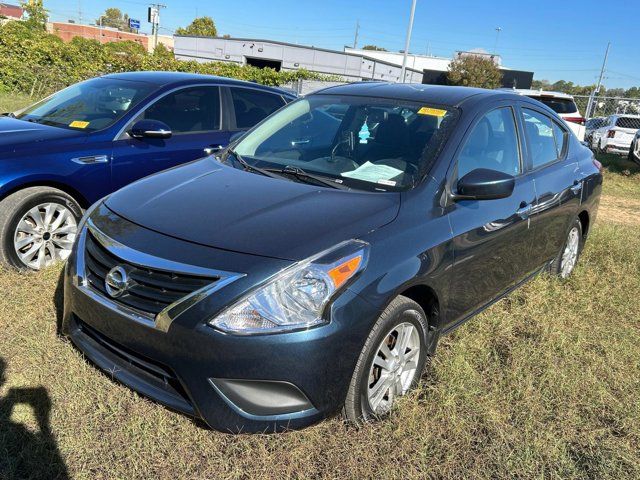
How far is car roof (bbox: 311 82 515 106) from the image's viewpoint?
349 centimetres

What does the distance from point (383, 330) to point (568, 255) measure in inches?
126

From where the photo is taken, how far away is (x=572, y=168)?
4.54 meters

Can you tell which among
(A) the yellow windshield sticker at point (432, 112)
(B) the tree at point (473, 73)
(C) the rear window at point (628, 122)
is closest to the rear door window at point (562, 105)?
(C) the rear window at point (628, 122)

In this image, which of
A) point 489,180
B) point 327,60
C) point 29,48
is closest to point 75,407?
point 489,180

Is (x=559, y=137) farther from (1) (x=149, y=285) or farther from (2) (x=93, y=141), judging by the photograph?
(2) (x=93, y=141)

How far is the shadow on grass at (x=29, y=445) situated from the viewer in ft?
7.40

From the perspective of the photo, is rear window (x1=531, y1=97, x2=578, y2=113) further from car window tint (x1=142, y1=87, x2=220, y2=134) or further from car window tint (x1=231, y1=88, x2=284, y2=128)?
car window tint (x1=142, y1=87, x2=220, y2=134)

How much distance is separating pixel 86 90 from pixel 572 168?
4.55 metres

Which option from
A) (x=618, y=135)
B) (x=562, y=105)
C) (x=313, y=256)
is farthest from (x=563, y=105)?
(x=313, y=256)

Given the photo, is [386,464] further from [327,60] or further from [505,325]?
[327,60]

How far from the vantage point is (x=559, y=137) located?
15.0 feet

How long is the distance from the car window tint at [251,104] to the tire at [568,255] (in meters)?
3.28

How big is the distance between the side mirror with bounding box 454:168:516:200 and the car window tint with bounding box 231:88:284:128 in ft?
10.7

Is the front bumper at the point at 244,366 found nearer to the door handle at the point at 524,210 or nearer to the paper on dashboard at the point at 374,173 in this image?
the paper on dashboard at the point at 374,173
